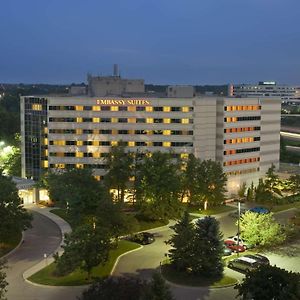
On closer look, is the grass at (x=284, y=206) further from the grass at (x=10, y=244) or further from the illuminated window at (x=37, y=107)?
the illuminated window at (x=37, y=107)

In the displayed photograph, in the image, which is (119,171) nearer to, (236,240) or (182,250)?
(236,240)

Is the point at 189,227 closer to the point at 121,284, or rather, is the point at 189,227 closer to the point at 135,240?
the point at 135,240

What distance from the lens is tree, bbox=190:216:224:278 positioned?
152 feet

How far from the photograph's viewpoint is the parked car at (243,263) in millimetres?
48031

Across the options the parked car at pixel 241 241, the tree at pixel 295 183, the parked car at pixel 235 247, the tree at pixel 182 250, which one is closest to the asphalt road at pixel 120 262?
the tree at pixel 182 250

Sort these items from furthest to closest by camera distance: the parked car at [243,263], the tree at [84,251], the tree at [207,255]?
the parked car at [243,263], the tree at [207,255], the tree at [84,251]

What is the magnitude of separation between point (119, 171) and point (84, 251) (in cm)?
3228

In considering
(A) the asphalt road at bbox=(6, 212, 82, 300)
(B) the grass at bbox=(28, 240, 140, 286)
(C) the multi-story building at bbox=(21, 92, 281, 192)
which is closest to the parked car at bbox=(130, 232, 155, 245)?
(B) the grass at bbox=(28, 240, 140, 286)

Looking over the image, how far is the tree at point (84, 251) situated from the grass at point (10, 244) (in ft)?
36.4

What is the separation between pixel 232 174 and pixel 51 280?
51024 millimetres

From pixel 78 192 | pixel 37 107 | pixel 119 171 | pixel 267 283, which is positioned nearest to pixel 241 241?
pixel 78 192

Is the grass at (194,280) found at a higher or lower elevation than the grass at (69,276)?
lower

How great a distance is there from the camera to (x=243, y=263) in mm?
48719

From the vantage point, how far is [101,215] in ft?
175
